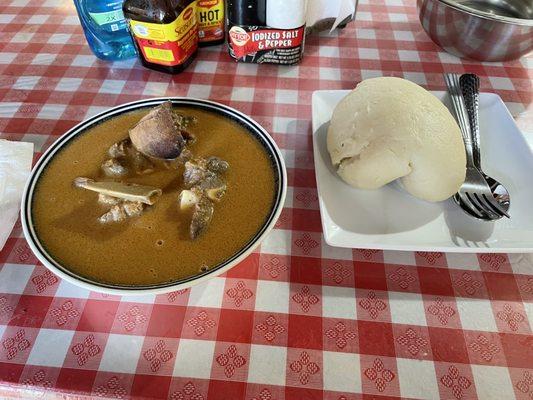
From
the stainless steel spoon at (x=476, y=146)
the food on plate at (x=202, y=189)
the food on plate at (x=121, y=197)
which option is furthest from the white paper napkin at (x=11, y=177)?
the stainless steel spoon at (x=476, y=146)

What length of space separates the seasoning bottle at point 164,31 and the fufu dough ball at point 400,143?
1.55 feet

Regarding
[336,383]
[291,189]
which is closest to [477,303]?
[336,383]

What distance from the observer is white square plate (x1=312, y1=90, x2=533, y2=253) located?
0.59 meters

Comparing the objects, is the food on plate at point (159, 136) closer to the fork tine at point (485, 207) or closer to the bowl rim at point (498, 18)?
the fork tine at point (485, 207)

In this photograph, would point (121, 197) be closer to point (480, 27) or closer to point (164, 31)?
point (164, 31)

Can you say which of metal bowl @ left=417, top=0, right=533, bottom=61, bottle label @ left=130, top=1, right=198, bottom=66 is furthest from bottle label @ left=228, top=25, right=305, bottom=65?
metal bowl @ left=417, top=0, right=533, bottom=61

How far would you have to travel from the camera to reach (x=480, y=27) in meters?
0.95

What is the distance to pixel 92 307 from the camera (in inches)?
22.8

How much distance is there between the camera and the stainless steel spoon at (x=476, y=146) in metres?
0.64

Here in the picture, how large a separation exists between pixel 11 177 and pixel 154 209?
334 mm

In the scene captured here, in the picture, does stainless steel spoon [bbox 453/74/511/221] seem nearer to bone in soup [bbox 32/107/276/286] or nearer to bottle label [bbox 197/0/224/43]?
bone in soup [bbox 32/107/276/286]

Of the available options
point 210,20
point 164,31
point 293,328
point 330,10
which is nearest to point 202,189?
point 293,328

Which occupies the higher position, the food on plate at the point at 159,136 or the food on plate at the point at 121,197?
the food on plate at the point at 159,136

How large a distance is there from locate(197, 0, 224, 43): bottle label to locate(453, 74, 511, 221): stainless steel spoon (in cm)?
62
